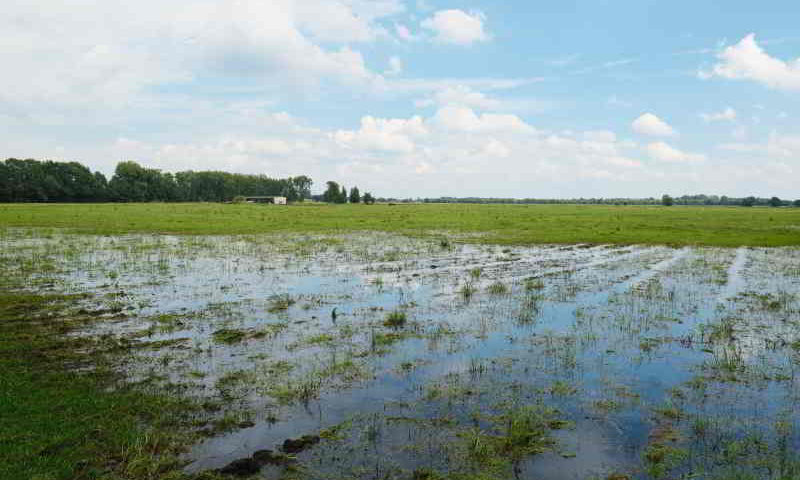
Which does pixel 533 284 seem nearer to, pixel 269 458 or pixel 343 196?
pixel 269 458

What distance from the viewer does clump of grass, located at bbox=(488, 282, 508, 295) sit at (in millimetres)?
17375

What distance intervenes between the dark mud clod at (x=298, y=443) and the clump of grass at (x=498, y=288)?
11.3m

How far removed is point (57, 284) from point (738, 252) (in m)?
36.6

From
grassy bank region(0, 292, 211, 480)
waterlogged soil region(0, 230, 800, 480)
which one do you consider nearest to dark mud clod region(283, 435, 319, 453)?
waterlogged soil region(0, 230, 800, 480)

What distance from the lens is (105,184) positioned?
460ft

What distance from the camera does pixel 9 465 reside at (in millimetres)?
5992

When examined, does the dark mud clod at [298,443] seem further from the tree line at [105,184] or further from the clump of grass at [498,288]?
the tree line at [105,184]

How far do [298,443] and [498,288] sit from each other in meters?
12.4

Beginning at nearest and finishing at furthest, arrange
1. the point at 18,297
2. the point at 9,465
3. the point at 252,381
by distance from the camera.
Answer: the point at 9,465 → the point at 252,381 → the point at 18,297

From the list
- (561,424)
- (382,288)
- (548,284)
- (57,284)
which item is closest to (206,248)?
(57,284)

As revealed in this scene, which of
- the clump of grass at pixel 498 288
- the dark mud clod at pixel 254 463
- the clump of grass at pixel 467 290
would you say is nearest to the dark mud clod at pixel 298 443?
the dark mud clod at pixel 254 463

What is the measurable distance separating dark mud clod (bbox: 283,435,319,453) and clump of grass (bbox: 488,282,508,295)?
11.3 metres

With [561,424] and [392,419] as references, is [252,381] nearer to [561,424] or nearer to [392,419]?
[392,419]

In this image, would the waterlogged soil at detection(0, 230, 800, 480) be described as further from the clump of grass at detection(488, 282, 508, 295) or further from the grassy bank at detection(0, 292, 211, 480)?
the grassy bank at detection(0, 292, 211, 480)
